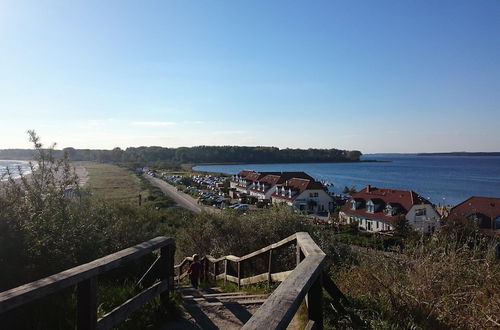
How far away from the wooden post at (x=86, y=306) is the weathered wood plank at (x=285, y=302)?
5.94 ft

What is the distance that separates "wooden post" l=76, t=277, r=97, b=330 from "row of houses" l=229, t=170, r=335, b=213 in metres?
50.1

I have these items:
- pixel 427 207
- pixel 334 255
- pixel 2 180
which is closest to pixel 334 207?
pixel 427 207

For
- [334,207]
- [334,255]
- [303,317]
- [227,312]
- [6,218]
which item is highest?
[6,218]

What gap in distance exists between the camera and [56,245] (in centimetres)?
679

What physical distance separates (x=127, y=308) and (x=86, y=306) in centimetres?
71

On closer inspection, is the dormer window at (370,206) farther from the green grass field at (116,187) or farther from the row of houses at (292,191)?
the green grass field at (116,187)

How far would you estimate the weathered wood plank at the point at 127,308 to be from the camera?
3.67 m

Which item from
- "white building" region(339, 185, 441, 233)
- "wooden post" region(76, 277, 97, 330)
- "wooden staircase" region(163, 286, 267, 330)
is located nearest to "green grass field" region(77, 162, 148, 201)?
"wooden staircase" region(163, 286, 267, 330)

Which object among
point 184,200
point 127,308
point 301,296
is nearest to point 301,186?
point 184,200

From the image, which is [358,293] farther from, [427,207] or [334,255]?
[427,207]

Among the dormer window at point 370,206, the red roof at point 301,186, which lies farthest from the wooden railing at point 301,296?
the red roof at point 301,186

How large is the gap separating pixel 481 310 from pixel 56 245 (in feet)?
21.0

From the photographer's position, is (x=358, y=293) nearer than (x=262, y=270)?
Yes

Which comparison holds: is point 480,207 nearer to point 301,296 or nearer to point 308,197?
point 308,197
